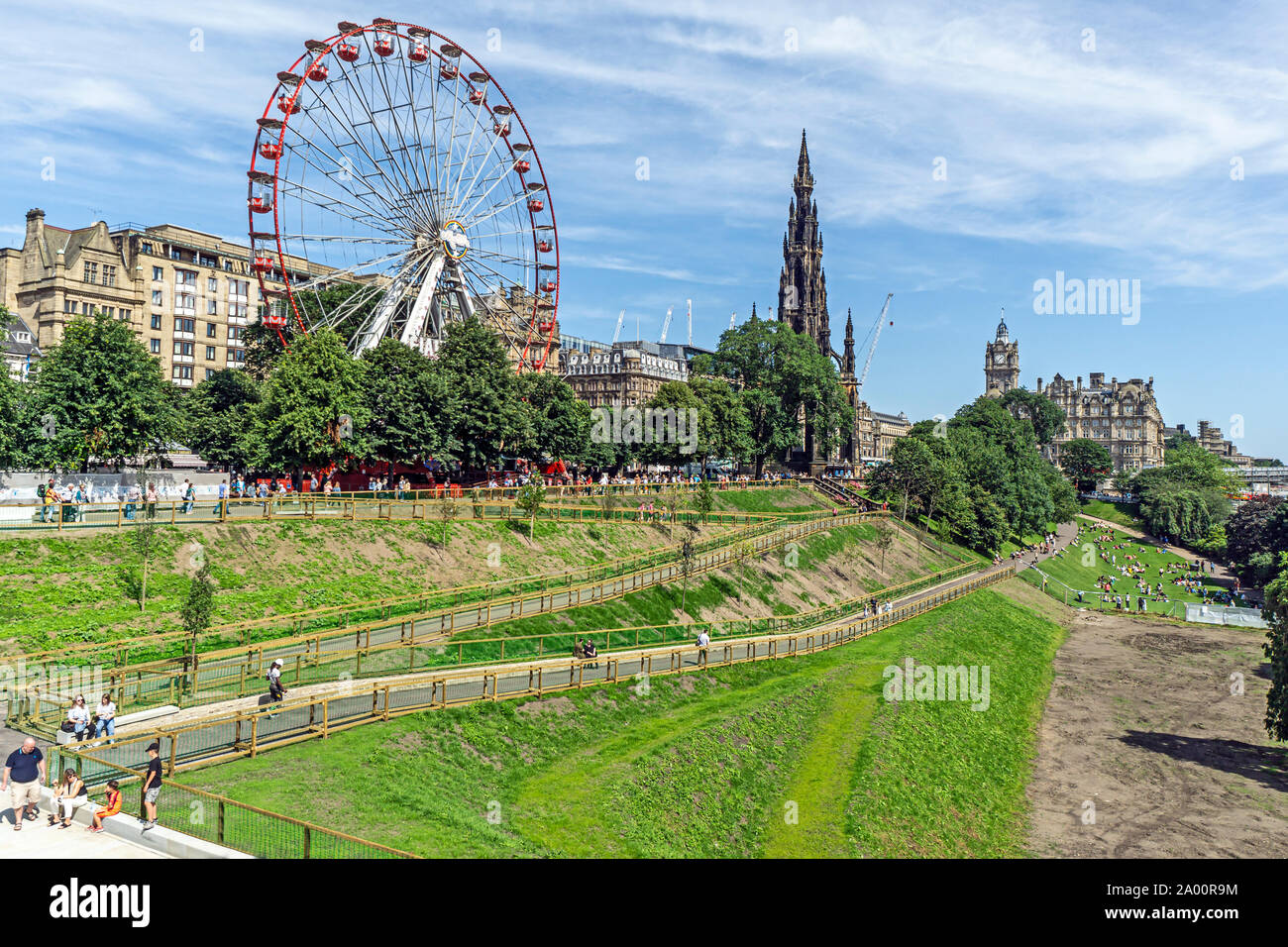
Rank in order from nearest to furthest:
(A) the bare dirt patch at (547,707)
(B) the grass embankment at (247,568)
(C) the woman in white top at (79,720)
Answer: (C) the woman in white top at (79,720) → (A) the bare dirt patch at (547,707) → (B) the grass embankment at (247,568)

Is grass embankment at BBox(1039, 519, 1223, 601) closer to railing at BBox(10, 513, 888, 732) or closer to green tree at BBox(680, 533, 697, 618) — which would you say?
green tree at BBox(680, 533, 697, 618)

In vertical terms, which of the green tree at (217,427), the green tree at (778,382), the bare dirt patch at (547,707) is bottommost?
the bare dirt patch at (547,707)

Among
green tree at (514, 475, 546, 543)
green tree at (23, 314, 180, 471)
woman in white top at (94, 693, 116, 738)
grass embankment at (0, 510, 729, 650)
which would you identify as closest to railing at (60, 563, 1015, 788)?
woman in white top at (94, 693, 116, 738)

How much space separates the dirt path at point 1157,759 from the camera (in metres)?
31.2

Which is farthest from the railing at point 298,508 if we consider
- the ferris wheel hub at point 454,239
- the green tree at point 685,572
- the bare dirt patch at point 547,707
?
the ferris wheel hub at point 454,239

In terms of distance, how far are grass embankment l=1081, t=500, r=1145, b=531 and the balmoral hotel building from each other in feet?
461

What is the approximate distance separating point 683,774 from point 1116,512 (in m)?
155

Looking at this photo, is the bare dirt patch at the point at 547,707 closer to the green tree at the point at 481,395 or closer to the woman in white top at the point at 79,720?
the woman in white top at the point at 79,720

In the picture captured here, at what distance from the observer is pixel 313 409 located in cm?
5200

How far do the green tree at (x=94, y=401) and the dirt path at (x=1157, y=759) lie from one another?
162 ft

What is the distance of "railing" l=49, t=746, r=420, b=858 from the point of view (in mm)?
15773

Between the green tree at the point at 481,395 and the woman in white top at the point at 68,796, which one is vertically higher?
the green tree at the point at 481,395
